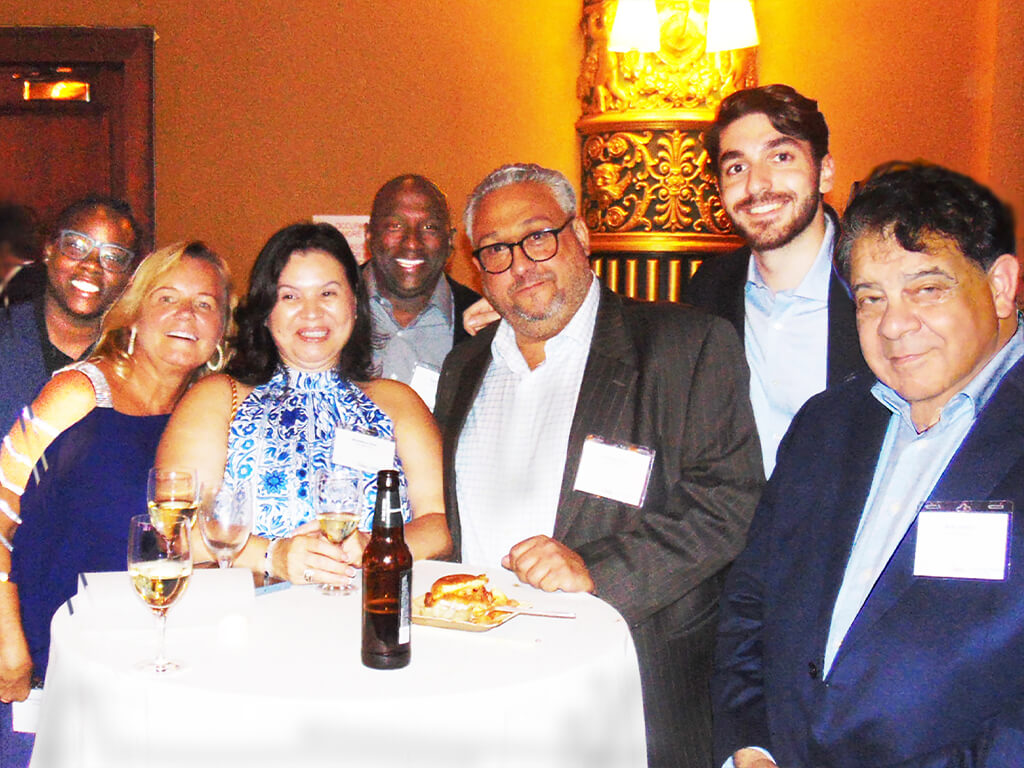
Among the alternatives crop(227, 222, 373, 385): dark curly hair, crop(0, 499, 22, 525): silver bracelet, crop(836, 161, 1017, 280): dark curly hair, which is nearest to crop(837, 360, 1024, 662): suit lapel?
crop(836, 161, 1017, 280): dark curly hair

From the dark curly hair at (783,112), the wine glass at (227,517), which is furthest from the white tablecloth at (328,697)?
the dark curly hair at (783,112)

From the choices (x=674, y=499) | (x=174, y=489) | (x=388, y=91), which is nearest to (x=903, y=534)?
(x=674, y=499)

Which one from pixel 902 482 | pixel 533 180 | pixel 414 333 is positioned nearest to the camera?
pixel 902 482

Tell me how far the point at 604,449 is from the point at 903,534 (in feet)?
2.53

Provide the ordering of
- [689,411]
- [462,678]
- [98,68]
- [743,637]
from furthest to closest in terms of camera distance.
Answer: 1. [98,68]
2. [689,411]
3. [743,637]
4. [462,678]

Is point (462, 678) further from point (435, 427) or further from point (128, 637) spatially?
point (435, 427)

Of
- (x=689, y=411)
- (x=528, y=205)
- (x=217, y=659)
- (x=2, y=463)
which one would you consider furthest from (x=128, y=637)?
(x=528, y=205)

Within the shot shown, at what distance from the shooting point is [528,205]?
2.72 m

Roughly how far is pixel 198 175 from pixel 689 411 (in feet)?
14.3

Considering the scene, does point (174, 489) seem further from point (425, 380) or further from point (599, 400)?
point (425, 380)

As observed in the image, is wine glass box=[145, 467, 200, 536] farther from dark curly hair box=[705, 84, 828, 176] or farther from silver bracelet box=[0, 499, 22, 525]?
dark curly hair box=[705, 84, 828, 176]

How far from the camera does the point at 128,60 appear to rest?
5.80 meters

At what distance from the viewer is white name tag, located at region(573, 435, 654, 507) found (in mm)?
2344

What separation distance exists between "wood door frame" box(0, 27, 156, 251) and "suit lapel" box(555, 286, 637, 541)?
3922mm
